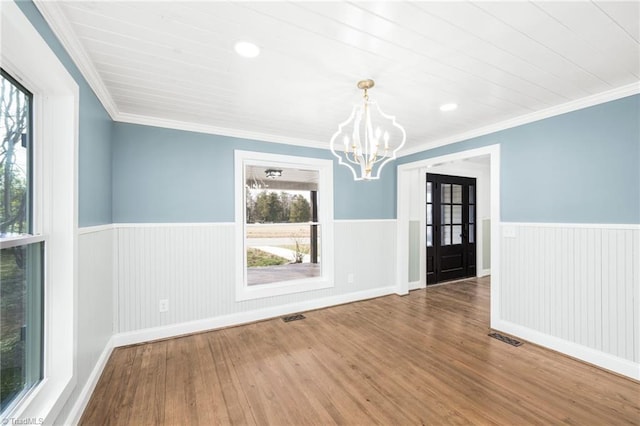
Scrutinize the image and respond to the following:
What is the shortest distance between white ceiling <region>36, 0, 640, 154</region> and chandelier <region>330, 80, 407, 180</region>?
147 mm

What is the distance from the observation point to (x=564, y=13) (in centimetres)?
142

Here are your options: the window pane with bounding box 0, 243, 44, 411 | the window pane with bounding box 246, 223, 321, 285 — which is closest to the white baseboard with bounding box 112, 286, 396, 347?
the window pane with bounding box 246, 223, 321, 285

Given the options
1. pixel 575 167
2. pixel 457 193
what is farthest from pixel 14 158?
pixel 457 193

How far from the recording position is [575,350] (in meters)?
2.50

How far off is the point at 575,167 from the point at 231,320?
3851mm

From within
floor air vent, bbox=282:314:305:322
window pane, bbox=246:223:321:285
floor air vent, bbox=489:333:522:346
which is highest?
window pane, bbox=246:223:321:285

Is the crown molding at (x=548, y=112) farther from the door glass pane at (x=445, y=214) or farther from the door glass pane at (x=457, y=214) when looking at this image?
the door glass pane at (x=457, y=214)

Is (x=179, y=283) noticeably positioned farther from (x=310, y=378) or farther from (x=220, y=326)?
(x=310, y=378)

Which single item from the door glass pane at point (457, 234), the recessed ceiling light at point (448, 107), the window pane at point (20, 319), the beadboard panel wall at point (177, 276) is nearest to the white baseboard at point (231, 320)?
the beadboard panel wall at point (177, 276)

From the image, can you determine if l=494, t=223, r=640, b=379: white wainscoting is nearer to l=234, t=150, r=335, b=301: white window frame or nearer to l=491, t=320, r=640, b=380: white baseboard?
l=491, t=320, r=640, b=380: white baseboard

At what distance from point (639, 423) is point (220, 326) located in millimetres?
3464

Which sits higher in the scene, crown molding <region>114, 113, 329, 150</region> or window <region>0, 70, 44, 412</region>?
crown molding <region>114, 113, 329, 150</region>

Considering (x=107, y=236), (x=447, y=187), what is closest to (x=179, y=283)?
(x=107, y=236)

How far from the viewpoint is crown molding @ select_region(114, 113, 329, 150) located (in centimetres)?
281
